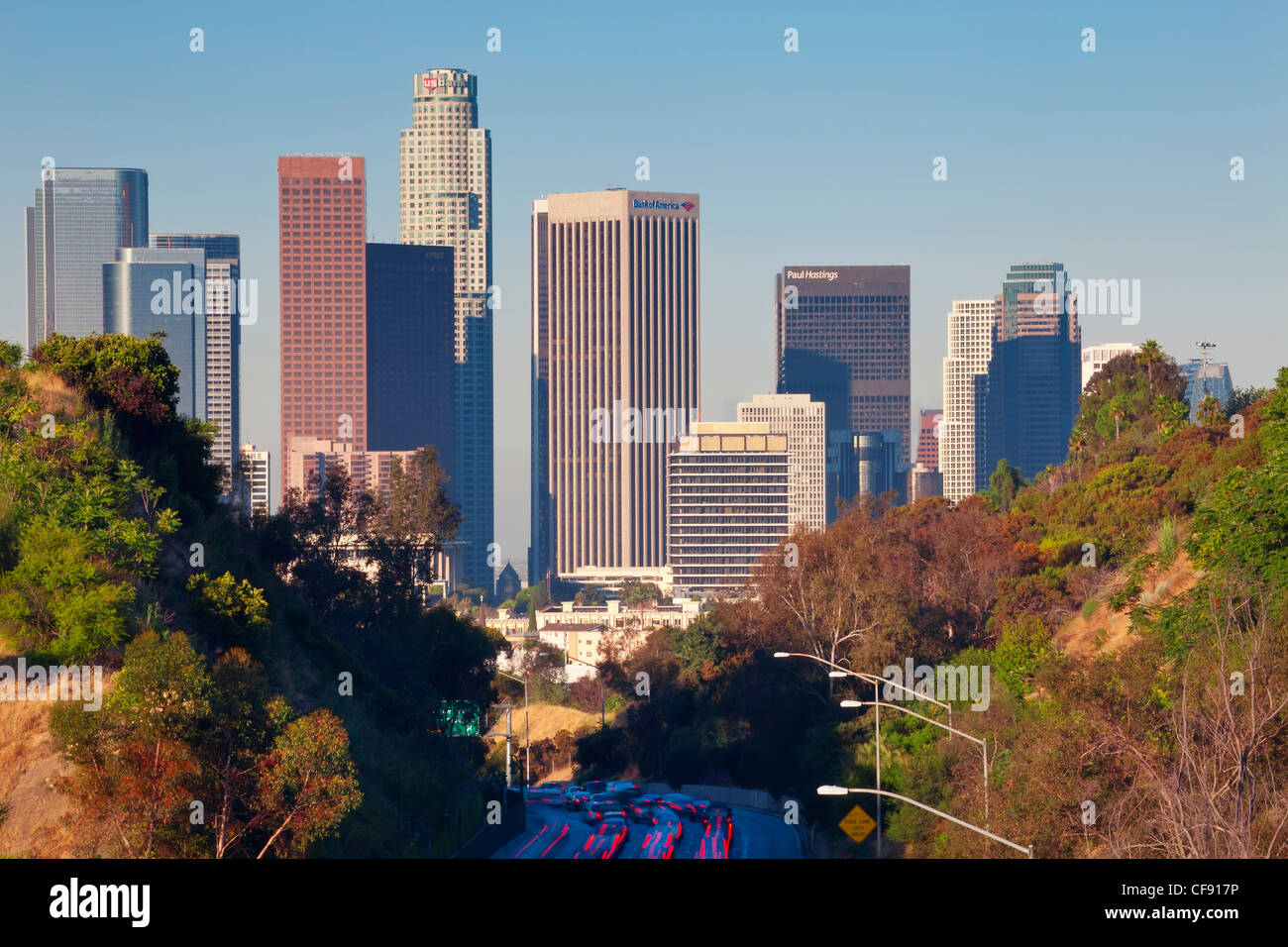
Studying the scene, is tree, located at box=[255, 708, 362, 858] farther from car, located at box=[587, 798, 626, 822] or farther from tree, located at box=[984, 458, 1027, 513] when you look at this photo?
tree, located at box=[984, 458, 1027, 513]

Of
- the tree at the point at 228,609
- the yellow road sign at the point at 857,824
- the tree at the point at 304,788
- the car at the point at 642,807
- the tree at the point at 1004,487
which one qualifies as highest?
the tree at the point at 1004,487

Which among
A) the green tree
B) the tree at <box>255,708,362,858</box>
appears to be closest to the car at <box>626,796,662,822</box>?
the tree at <box>255,708,362,858</box>

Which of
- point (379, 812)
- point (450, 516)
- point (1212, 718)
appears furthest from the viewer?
point (450, 516)

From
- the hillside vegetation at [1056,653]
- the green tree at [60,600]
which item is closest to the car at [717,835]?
the hillside vegetation at [1056,653]

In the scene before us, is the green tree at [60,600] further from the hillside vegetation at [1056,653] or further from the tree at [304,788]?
the hillside vegetation at [1056,653]

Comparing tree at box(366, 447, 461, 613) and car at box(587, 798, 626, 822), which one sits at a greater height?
tree at box(366, 447, 461, 613)

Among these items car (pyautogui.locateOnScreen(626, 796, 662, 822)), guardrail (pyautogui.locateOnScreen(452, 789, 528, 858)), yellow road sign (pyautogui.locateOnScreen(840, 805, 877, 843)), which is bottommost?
car (pyautogui.locateOnScreen(626, 796, 662, 822))

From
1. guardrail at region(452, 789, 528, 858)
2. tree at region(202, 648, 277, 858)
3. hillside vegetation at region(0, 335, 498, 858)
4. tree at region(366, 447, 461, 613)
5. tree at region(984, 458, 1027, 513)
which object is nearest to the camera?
hillside vegetation at region(0, 335, 498, 858)
